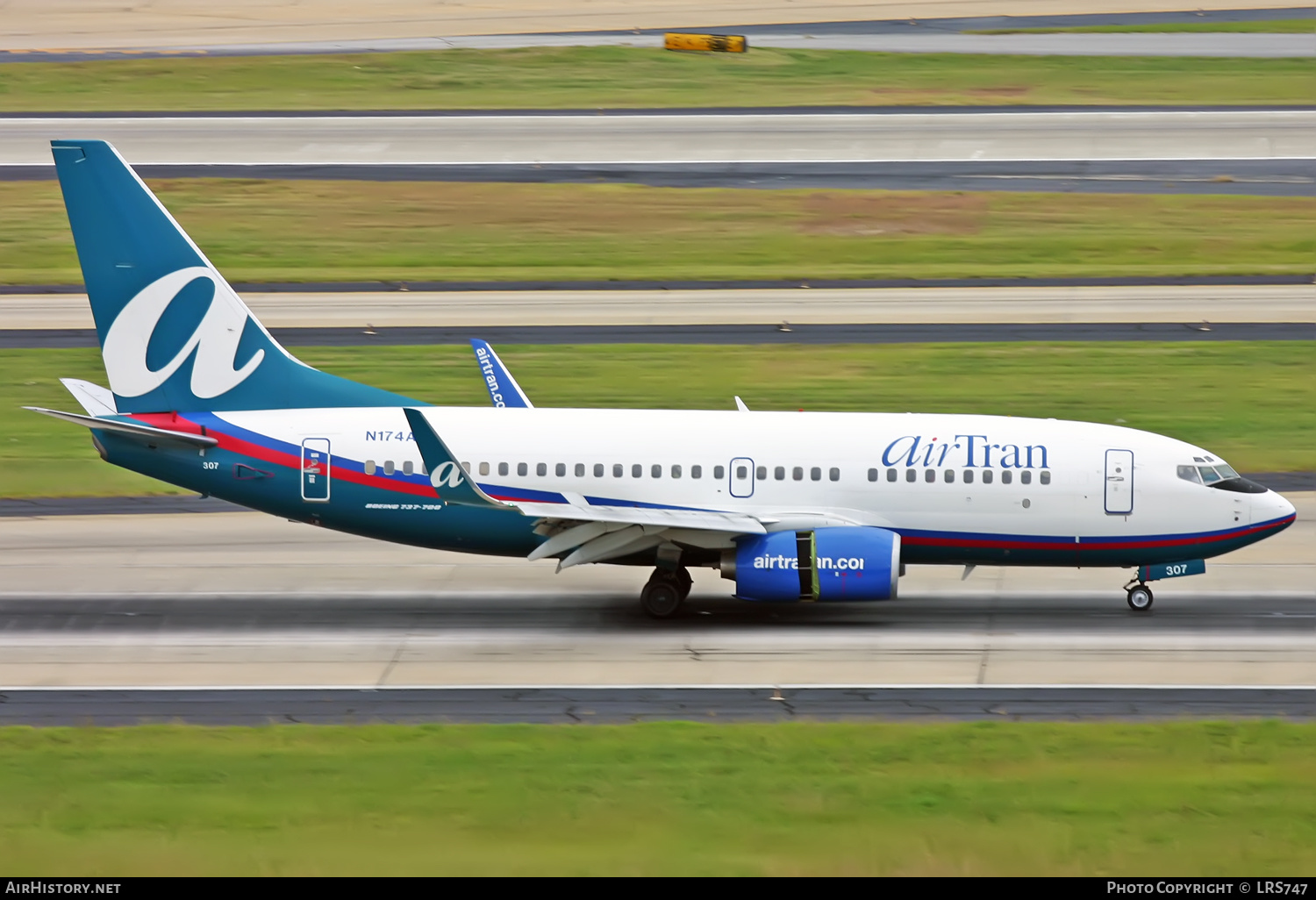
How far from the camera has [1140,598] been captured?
32219 millimetres

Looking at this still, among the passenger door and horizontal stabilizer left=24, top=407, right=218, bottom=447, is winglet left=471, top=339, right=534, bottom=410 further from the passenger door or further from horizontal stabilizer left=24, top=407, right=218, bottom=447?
horizontal stabilizer left=24, top=407, right=218, bottom=447

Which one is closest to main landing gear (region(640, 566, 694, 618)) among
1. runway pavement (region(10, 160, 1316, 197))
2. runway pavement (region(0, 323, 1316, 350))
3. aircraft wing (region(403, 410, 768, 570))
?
aircraft wing (region(403, 410, 768, 570))

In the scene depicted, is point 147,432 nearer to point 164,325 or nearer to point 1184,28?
point 164,325

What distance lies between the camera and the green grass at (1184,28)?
97875mm

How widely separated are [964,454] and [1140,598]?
4.41 metres

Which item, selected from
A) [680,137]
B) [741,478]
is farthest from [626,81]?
[741,478]

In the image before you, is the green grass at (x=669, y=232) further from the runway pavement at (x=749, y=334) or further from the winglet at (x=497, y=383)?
the winglet at (x=497, y=383)

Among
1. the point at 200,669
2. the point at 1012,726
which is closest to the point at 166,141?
the point at 200,669

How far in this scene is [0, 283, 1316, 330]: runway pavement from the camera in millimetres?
54031

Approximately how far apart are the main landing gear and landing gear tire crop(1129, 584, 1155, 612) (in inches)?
328

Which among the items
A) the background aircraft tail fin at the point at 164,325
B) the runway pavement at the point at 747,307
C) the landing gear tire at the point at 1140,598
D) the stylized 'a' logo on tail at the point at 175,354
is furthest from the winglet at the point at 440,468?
the runway pavement at the point at 747,307

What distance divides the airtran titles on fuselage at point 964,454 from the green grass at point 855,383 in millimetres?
11632

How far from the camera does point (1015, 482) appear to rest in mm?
31344

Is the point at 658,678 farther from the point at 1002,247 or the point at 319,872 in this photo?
the point at 1002,247
